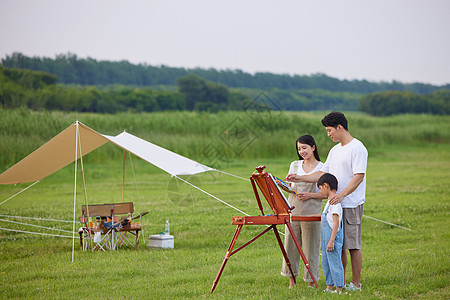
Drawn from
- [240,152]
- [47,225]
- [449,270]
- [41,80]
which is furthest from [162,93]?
[449,270]

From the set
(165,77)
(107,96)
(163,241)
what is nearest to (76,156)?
(163,241)

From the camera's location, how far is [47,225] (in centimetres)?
1072

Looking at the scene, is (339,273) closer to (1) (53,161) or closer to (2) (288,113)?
(1) (53,161)

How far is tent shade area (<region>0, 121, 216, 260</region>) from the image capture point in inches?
339

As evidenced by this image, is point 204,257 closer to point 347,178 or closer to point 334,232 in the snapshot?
point 334,232

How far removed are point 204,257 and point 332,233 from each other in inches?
112

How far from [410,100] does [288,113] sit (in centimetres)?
1276

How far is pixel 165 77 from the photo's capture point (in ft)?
127

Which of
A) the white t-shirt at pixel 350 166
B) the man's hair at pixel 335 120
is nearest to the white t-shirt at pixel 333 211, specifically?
the white t-shirt at pixel 350 166

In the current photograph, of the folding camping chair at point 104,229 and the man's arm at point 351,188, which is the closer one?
the man's arm at point 351,188

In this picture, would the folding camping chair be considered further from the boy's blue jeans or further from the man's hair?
the man's hair

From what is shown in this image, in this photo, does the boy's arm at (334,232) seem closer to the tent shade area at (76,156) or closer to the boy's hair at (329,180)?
the boy's hair at (329,180)

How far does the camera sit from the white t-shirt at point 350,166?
5199mm

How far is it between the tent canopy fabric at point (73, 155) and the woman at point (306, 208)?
3.04 meters
